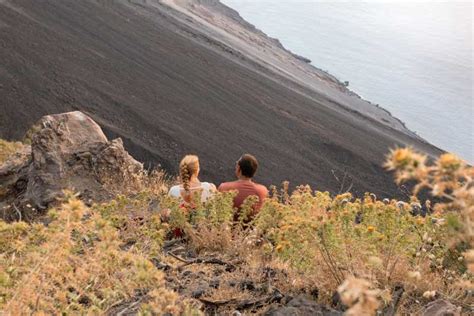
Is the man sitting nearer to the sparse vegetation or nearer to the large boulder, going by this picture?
the sparse vegetation

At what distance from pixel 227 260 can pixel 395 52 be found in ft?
179

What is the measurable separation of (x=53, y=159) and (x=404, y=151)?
6650 millimetres

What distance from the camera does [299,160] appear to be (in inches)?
706

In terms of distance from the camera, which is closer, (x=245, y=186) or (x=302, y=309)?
(x=302, y=309)

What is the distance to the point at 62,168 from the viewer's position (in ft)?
24.4

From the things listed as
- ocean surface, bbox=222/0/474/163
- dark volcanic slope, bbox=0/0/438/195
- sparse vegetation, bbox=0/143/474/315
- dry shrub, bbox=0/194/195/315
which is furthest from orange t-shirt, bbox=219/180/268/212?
ocean surface, bbox=222/0/474/163

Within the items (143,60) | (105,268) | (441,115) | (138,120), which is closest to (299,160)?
(138,120)

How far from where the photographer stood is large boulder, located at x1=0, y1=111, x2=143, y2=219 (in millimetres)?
7141

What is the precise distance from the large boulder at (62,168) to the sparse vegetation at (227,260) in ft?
10.1

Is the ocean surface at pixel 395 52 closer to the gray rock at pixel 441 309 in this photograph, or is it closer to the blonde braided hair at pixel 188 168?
the blonde braided hair at pixel 188 168

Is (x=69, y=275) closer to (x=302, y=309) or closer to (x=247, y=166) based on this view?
(x=302, y=309)

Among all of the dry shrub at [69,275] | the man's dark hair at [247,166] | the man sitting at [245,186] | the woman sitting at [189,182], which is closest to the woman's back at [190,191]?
the woman sitting at [189,182]

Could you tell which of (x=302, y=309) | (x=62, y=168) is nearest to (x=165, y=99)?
(x=62, y=168)

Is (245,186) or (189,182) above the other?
(245,186)
